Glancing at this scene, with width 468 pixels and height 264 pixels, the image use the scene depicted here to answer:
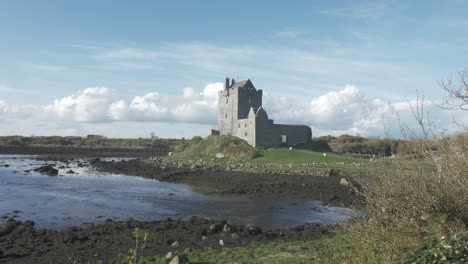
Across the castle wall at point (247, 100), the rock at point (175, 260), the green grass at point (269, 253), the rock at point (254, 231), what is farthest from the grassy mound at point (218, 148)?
the rock at point (175, 260)

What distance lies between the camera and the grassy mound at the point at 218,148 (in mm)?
53447

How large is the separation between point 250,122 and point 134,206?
37.1m

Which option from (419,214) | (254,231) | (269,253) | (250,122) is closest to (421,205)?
(419,214)

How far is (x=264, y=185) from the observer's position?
3225 centimetres

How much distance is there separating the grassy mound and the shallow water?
19749mm

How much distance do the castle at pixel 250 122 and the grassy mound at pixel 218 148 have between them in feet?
9.03

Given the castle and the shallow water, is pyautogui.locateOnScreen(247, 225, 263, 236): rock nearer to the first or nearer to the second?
the shallow water

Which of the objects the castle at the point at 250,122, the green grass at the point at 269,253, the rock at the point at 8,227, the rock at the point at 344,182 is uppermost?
the castle at the point at 250,122

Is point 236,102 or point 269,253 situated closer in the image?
point 269,253

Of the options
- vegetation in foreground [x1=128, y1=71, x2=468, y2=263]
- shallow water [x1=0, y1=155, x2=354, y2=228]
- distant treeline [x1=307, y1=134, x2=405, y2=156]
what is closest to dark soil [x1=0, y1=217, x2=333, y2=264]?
shallow water [x1=0, y1=155, x2=354, y2=228]

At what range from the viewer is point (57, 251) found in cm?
1347

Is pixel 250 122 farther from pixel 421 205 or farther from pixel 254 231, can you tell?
pixel 421 205

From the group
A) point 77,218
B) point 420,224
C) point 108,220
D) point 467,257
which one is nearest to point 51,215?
point 77,218

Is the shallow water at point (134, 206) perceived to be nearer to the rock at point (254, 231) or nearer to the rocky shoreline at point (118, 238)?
the rocky shoreline at point (118, 238)
